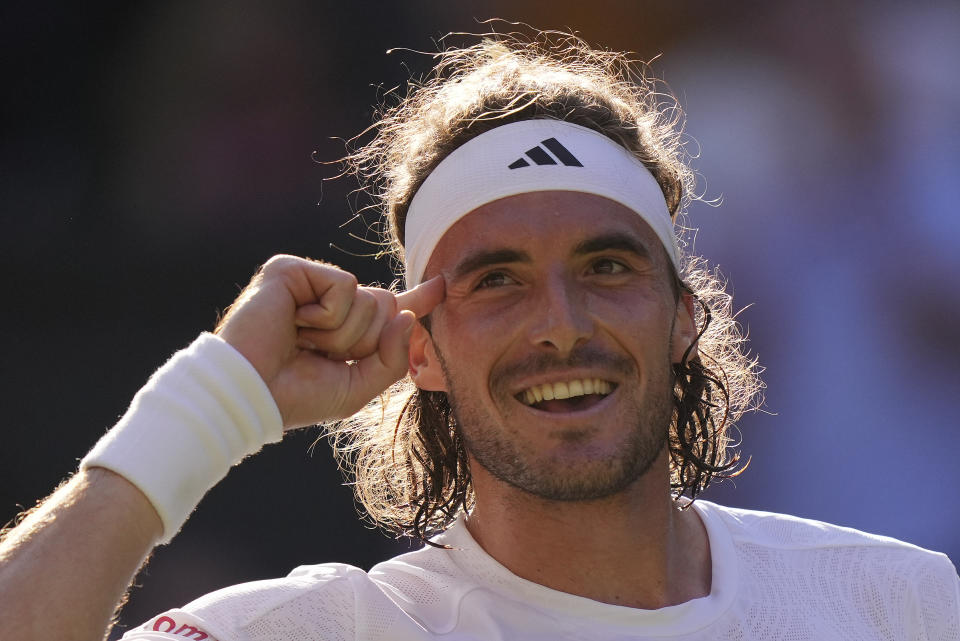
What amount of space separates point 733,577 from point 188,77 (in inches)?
149

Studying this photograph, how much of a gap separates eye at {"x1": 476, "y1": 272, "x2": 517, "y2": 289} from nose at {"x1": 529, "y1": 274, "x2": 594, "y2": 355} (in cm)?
11

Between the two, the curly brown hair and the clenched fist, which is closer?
the clenched fist

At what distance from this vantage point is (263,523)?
4.67 m

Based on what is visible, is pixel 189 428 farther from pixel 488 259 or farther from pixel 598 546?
pixel 598 546

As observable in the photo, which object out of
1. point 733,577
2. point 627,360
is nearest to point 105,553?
point 627,360

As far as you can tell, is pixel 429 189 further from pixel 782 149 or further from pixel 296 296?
pixel 782 149

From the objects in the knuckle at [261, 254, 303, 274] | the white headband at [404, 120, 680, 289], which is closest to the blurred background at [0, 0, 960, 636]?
the white headband at [404, 120, 680, 289]

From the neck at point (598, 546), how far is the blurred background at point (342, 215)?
7.75 feet

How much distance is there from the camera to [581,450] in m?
2.30

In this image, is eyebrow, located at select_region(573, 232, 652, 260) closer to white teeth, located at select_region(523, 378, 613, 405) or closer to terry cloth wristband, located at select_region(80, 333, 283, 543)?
white teeth, located at select_region(523, 378, 613, 405)

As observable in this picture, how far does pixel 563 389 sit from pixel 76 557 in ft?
3.55

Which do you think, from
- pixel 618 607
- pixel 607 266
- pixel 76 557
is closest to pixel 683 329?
pixel 607 266

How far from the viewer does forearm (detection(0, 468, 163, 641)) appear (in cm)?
165

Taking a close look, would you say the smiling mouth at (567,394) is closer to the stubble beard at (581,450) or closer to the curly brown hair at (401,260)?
the stubble beard at (581,450)
